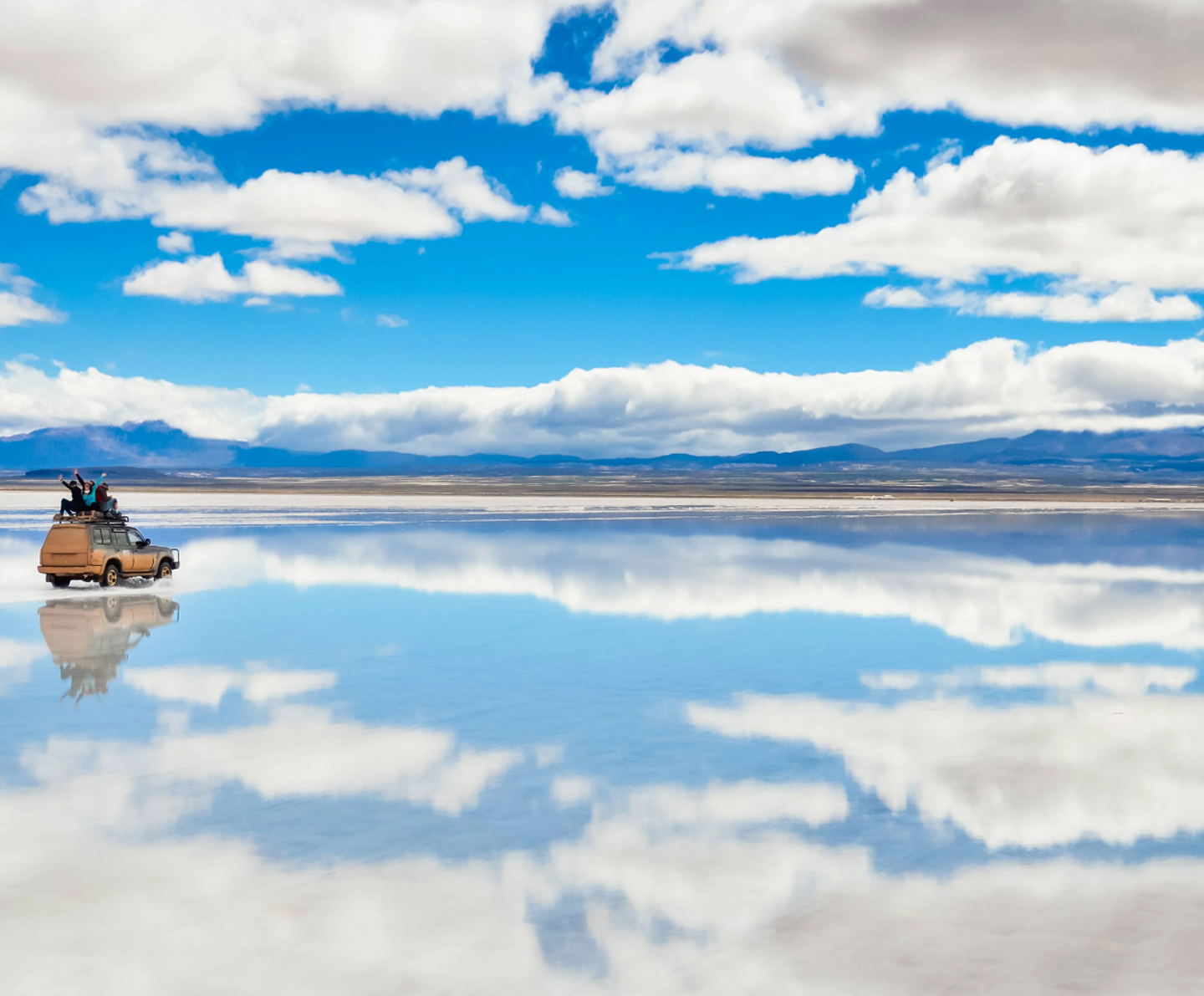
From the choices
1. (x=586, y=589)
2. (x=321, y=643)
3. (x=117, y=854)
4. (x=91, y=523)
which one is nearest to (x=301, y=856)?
(x=117, y=854)

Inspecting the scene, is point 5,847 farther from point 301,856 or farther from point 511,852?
point 511,852

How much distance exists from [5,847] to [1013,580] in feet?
91.1

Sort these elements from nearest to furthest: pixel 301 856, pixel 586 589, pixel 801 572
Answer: pixel 301 856 → pixel 586 589 → pixel 801 572

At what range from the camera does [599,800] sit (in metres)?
10.1

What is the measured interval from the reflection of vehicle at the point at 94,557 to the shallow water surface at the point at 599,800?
5.57 m

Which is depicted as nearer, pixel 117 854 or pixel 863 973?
pixel 863 973

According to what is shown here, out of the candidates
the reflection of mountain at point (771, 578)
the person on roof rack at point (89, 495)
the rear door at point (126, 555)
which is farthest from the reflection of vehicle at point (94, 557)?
the reflection of mountain at point (771, 578)

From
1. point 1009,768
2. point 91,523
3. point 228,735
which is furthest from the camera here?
point 91,523

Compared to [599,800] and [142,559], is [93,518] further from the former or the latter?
[599,800]

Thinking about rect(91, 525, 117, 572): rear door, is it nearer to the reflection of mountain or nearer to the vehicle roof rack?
the vehicle roof rack

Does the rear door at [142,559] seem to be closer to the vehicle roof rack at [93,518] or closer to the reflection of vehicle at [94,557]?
the reflection of vehicle at [94,557]

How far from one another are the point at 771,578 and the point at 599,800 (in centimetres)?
2102

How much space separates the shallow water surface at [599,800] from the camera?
22.7 feet

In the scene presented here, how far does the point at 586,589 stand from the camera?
27.4 meters
